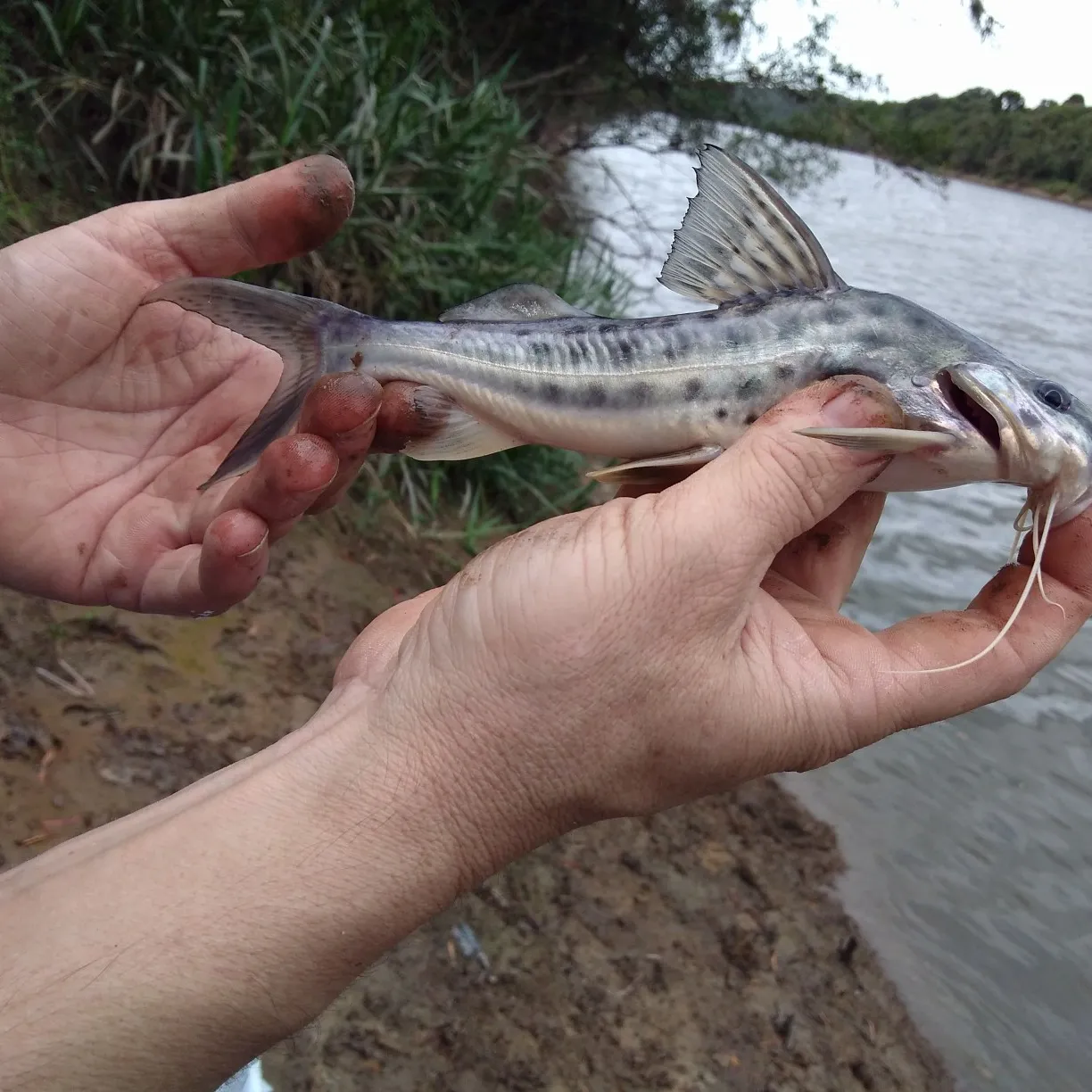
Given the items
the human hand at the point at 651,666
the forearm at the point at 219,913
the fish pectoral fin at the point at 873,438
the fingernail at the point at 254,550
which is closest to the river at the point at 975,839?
the fish pectoral fin at the point at 873,438

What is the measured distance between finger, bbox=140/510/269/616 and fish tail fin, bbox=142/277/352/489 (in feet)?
0.46

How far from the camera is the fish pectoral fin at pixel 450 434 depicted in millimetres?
2404

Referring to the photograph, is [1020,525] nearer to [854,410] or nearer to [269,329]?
[854,410]

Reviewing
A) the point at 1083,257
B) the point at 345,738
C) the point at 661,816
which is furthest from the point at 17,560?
the point at 1083,257

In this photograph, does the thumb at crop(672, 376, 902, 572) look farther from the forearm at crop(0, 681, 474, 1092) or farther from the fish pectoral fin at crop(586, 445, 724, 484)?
the forearm at crop(0, 681, 474, 1092)

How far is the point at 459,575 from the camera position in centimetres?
192

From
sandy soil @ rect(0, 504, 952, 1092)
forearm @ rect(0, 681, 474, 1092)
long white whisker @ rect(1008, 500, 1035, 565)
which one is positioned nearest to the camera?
forearm @ rect(0, 681, 474, 1092)

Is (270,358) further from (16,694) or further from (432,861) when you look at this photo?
(432,861)

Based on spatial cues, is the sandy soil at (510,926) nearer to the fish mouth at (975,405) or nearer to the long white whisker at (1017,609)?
the long white whisker at (1017,609)

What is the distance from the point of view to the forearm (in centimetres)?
147

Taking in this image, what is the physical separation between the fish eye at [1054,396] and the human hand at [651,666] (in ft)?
1.51

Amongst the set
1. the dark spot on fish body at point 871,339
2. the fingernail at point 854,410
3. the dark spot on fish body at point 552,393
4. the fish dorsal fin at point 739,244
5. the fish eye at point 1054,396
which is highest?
the fish dorsal fin at point 739,244

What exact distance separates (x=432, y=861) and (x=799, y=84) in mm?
10703

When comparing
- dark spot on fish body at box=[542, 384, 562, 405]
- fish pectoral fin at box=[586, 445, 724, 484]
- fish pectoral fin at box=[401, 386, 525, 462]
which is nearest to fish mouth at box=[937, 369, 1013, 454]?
fish pectoral fin at box=[586, 445, 724, 484]
